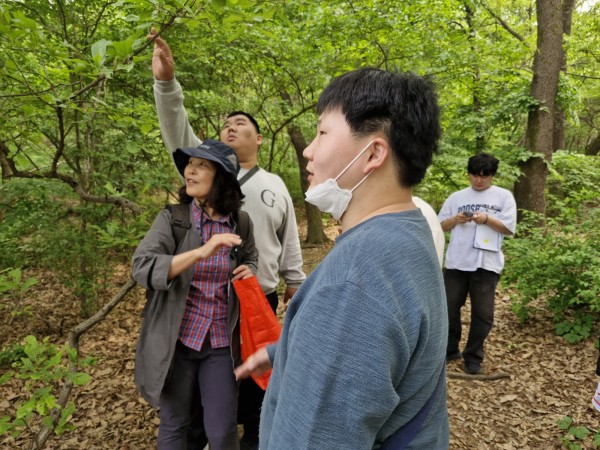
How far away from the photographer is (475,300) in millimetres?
3916

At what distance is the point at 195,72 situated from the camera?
5.80 meters

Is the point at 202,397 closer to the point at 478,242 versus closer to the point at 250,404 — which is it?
the point at 250,404

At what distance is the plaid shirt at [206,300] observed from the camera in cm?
213

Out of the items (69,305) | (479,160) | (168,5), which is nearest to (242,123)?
(168,5)

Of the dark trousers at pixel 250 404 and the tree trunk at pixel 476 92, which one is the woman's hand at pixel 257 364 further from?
the tree trunk at pixel 476 92

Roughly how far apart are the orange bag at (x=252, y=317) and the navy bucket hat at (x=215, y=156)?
627 mm

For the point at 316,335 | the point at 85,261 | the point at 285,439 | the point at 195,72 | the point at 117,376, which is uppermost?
the point at 195,72

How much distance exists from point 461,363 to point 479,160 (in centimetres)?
232

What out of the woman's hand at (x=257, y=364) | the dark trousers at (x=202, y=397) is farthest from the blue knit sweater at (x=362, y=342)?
the dark trousers at (x=202, y=397)

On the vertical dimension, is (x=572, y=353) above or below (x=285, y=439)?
below

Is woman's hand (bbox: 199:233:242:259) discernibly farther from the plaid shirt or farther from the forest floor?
the forest floor

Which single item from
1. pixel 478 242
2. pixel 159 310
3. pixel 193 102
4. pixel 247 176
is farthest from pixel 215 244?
pixel 193 102

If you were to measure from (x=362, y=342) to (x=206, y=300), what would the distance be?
5.25ft

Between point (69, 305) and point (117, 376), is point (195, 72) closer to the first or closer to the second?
point (69, 305)
